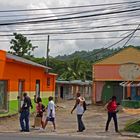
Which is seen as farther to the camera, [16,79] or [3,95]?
→ [16,79]

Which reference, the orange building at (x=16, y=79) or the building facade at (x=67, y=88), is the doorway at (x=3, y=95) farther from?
the building facade at (x=67, y=88)

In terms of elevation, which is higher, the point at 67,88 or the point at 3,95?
the point at 67,88

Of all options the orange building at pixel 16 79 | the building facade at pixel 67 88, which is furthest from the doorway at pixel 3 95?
the building facade at pixel 67 88

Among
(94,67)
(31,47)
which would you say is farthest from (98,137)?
(31,47)

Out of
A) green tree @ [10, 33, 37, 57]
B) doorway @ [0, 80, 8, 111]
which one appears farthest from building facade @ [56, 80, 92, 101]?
doorway @ [0, 80, 8, 111]

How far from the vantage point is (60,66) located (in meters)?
83.9

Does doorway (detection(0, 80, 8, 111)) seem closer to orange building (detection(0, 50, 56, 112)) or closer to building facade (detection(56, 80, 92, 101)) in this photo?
orange building (detection(0, 50, 56, 112))

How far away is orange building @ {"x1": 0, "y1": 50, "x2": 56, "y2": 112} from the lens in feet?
91.6

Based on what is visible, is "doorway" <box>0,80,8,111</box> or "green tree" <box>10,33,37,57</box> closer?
"doorway" <box>0,80,8,111</box>

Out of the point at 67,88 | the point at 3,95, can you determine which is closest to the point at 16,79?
the point at 3,95

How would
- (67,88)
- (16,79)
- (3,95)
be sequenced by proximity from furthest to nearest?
1. (67,88)
2. (16,79)
3. (3,95)

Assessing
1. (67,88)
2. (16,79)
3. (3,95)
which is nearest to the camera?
(3,95)

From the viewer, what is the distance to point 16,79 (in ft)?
98.6

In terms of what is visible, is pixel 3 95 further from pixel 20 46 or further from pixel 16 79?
pixel 20 46
